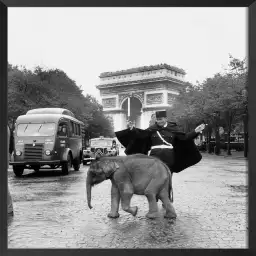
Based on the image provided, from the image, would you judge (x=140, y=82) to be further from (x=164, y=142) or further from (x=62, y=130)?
(x=164, y=142)

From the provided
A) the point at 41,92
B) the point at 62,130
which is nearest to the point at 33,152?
the point at 62,130

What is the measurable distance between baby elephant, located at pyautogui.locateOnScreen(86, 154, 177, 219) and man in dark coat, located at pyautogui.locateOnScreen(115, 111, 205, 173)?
0.64m

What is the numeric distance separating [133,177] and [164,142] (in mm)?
1087

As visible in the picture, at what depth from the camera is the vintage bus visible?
1861 cm

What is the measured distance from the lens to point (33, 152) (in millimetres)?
18672

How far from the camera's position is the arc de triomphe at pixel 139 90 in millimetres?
74312

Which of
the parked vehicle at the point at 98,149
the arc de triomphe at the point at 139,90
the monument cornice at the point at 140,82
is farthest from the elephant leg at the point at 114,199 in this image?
the monument cornice at the point at 140,82

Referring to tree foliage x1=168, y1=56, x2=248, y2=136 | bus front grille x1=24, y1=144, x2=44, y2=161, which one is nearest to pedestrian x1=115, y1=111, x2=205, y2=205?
bus front grille x1=24, y1=144, x2=44, y2=161

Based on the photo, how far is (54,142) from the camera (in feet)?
62.0

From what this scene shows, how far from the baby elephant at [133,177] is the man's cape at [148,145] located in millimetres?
832

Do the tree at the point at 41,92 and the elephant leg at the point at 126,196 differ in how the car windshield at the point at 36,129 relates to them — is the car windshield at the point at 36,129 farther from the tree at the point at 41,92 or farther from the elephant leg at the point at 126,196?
the tree at the point at 41,92

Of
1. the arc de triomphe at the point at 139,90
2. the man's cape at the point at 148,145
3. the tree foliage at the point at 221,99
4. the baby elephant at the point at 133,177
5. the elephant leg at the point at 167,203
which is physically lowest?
the elephant leg at the point at 167,203

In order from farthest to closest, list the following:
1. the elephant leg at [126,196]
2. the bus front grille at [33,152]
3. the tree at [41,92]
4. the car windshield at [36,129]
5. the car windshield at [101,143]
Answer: the tree at [41,92]
the car windshield at [101,143]
the car windshield at [36,129]
the bus front grille at [33,152]
the elephant leg at [126,196]
